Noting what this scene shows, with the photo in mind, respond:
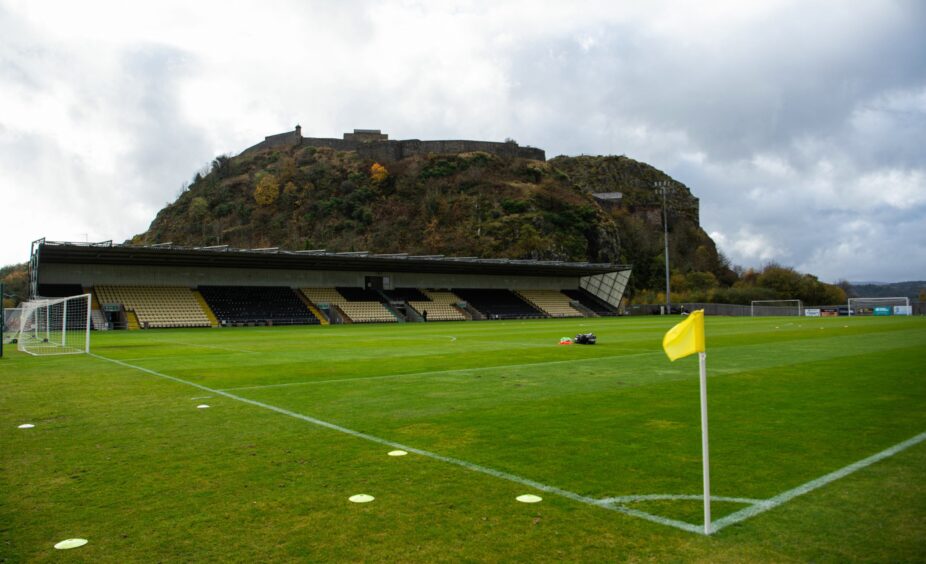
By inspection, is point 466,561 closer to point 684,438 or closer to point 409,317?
point 684,438

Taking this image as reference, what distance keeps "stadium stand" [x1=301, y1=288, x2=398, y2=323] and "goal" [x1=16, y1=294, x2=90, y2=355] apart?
776 inches

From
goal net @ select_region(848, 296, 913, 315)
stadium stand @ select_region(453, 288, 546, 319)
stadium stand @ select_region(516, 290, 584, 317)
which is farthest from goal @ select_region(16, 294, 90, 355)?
goal net @ select_region(848, 296, 913, 315)

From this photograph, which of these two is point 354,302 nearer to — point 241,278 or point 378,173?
point 241,278

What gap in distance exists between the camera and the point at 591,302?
74.9 m

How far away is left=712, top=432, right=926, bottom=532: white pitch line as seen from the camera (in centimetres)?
439

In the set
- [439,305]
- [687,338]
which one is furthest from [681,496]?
[439,305]

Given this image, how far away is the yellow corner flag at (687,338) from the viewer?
13.6ft

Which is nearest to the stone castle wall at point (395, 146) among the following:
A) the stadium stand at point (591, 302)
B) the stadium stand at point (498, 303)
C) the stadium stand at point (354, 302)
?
the stadium stand at point (591, 302)

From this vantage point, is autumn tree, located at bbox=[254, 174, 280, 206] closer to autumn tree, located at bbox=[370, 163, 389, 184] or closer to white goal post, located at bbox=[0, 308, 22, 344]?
autumn tree, located at bbox=[370, 163, 389, 184]

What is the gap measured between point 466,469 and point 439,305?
55977 mm

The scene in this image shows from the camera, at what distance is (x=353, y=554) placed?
387 centimetres

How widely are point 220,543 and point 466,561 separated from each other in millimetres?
1609

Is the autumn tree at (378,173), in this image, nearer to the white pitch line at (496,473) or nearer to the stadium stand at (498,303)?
the stadium stand at (498,303)

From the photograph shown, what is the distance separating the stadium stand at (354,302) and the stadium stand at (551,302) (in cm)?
1775
